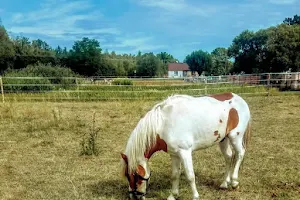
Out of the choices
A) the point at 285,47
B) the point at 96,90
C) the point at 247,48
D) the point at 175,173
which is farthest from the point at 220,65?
the point at 175,173

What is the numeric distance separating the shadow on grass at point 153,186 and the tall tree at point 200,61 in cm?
5921

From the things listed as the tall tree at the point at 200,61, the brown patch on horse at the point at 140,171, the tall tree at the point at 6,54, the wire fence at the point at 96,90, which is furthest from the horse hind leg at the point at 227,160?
the tall tree at the point at 200,61

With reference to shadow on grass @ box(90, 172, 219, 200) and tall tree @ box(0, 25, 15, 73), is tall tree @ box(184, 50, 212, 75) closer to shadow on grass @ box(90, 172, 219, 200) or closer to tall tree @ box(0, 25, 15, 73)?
tall tree @ box(0, 25, 15, 73)

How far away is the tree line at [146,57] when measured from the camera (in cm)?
3123

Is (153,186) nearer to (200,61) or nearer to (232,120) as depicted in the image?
(232,120)

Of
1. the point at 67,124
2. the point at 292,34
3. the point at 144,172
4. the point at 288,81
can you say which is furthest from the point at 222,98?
the point at 292,34

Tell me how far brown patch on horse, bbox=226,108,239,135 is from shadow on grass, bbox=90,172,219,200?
0.95 m

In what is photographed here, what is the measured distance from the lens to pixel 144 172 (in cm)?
354

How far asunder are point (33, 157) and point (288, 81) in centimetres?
1812

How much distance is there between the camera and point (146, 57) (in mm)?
51344

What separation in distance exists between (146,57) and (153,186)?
157 ft

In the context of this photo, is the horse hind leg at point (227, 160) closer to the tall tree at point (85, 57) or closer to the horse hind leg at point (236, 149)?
the horse hind leg at point (236, 149)

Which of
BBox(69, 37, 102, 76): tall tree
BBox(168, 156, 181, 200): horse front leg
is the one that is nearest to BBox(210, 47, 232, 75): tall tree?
BBox(69, 37, 102, 76): tall tree

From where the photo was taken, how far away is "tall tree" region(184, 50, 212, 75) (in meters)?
63.8
